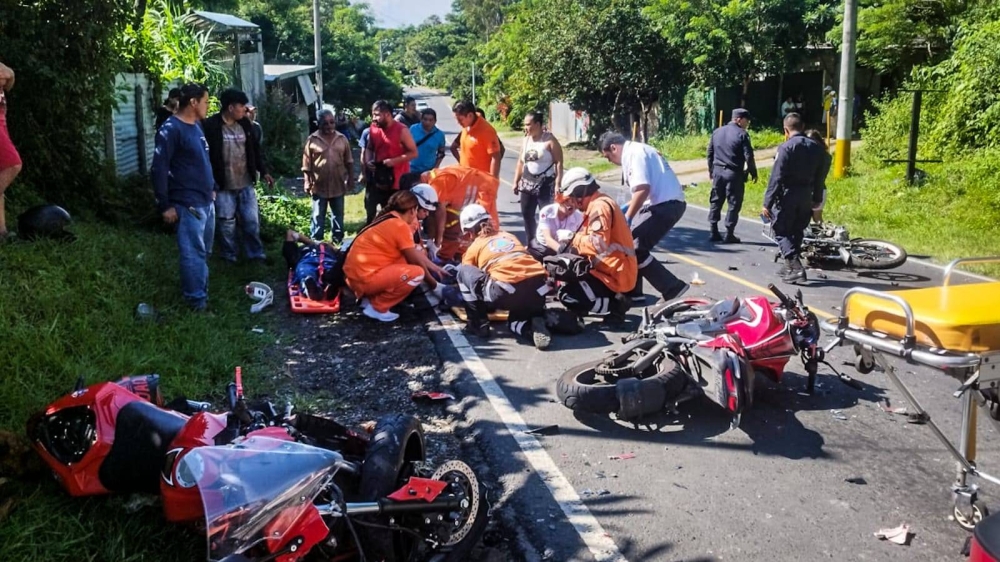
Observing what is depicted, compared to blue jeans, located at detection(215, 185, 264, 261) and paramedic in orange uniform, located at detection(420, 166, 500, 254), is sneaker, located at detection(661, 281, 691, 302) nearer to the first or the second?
paramedic in orange uniform, located at detection(420, 166, 500, 254)

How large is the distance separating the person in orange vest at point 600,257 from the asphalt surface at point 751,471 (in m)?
0.87

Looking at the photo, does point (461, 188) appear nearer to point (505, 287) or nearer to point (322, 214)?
point (322, 214)

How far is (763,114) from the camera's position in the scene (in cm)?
2864

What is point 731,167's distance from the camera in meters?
11.8

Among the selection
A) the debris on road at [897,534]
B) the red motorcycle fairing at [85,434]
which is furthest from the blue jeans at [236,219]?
the debris on road at [897,534]

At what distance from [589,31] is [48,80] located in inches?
947

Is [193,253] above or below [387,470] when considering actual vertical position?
above

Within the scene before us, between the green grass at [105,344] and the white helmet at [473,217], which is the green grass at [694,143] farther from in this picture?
the green grass at [105,344]

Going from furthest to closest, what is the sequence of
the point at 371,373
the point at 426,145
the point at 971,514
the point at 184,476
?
the point at 426,145
the point at 371,373
the point at 971,514
the point at 184,476

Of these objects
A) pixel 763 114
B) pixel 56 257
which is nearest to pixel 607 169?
pixel 763 114

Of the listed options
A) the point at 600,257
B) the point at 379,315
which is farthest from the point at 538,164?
the point at 379,315

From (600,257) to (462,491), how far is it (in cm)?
392

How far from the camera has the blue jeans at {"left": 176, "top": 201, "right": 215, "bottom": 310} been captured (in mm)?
7301

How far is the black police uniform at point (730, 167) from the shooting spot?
1172cm
